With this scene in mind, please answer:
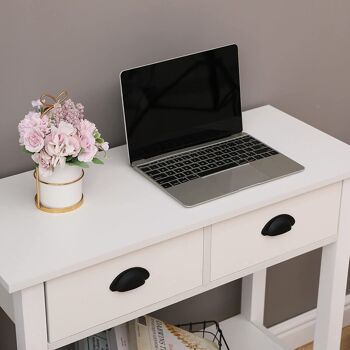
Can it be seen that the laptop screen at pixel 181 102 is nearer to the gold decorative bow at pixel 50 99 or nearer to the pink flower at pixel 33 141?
the gold decorative bow at pixel 50 99

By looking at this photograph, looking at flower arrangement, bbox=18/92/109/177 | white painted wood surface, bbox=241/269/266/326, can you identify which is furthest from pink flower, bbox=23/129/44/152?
white painted wood surface, bbox=241/269/266/326

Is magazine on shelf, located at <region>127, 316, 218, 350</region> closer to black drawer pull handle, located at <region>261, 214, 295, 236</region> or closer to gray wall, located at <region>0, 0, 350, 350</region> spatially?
gray wall, located at <region>0, 0, 350, 350</region>

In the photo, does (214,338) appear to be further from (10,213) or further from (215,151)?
(10,213)

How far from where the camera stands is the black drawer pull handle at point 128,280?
1695 mm

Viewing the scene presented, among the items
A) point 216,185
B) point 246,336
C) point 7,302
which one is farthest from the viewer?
point 246,336

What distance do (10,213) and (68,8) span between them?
45 cm

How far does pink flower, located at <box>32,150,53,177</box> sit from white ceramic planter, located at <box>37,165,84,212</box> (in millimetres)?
30

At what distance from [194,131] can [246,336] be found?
0.69m

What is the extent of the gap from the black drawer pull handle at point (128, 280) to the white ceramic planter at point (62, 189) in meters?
0.17

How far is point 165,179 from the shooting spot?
1.87 meters

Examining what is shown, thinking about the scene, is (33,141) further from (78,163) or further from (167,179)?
(167,179)

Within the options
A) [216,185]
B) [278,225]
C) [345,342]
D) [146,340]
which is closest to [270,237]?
[278,225]

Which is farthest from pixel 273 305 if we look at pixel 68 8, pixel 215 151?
pixel 68 8

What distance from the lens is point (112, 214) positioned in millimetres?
1752
